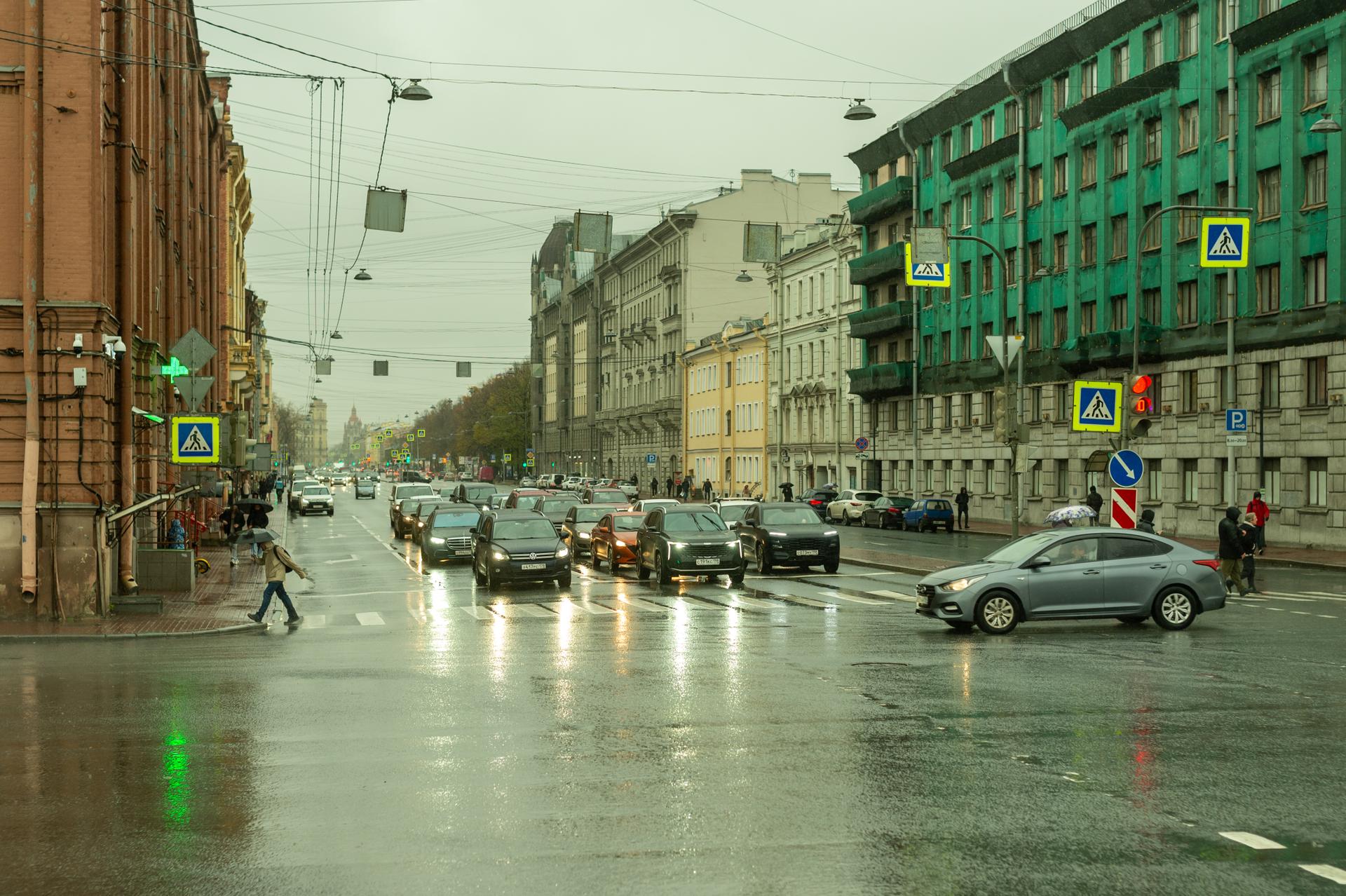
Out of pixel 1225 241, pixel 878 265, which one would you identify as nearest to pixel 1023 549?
pixel 1225 241

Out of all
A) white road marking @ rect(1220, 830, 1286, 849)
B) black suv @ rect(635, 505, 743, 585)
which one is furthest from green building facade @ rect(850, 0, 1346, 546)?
white road marking @ rect(1220, 830, 1286, 849)

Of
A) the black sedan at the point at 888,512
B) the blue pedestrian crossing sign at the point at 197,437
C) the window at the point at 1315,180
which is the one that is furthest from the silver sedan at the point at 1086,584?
the black sedan at the point at 888,512

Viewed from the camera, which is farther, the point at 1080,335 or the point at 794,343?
the point at 794,343

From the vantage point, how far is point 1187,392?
4744 cm

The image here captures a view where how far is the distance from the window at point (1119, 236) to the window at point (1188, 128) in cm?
436

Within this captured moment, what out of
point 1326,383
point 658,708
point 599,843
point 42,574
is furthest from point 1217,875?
point 1326,383

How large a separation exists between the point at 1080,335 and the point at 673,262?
55.5 meters

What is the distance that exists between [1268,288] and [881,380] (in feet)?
93.3

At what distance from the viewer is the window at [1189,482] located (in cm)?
4697

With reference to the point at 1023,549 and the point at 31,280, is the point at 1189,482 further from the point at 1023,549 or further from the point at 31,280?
the point at 31,280

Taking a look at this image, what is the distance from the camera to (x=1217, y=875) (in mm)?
6918

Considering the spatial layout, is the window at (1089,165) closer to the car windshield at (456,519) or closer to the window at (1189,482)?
the window at (1189,482)

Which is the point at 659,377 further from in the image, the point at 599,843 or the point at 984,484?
the point at 599,843

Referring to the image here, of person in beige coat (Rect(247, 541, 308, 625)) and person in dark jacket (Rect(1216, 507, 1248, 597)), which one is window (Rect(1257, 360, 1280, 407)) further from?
person in beige coat (Rect(247, 541, 308, 625))
